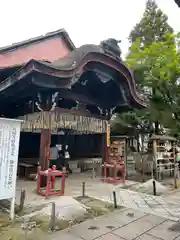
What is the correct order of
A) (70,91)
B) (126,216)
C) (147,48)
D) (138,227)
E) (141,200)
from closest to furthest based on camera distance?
(138,227) < (126,216) < (141,200) < (70,91) < (147,48)

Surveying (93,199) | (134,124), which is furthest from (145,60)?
(93,199)

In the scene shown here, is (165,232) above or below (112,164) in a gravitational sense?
below

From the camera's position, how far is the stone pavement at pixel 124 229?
400cm

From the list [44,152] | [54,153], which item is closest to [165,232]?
[44,152]

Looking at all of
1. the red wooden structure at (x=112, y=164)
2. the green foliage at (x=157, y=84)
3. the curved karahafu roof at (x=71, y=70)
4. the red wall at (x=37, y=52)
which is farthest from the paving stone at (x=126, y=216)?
the red wall at (x=37, y=52)

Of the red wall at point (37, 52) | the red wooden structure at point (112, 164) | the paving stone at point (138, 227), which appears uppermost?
the red wall at point (37, 52)

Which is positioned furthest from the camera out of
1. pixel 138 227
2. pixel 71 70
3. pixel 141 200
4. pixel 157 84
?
pixel 157 84

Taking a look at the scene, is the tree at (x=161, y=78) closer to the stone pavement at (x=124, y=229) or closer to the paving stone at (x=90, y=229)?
the stone pavement at (x=124, y=229)

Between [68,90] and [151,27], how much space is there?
1469cm

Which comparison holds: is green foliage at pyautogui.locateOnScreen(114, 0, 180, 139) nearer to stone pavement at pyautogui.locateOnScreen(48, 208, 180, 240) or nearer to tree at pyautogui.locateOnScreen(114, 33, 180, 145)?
tree at pyautogui.locateOnScreen(114, 33, 180, 145)

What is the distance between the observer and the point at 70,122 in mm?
7863

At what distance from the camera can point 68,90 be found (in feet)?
27.7

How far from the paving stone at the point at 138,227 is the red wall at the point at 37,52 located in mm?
9844

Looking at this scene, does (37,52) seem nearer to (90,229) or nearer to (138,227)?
(90,229)
